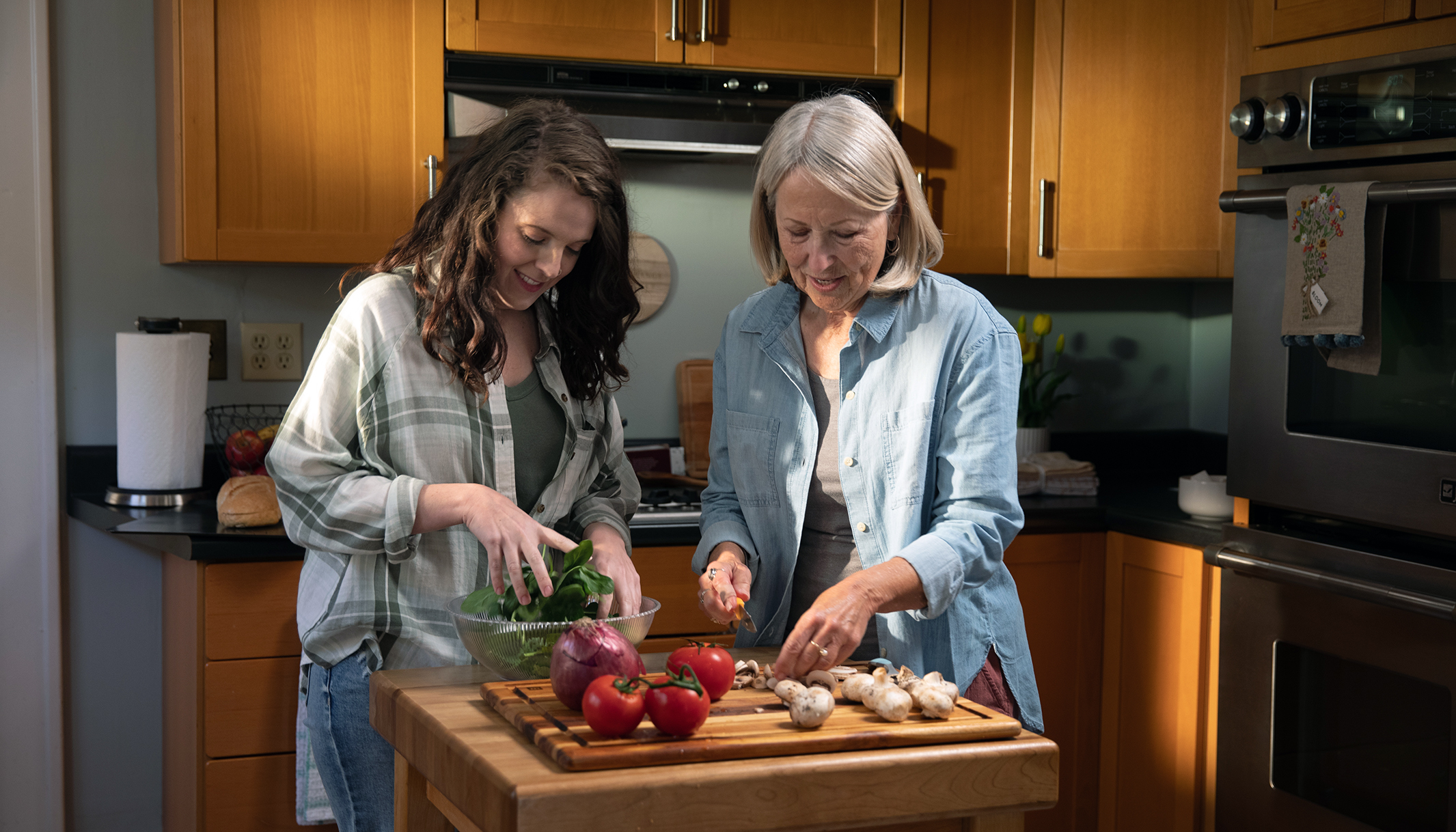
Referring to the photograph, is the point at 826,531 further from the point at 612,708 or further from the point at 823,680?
the point at 612,708

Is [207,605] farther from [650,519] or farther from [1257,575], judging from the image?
[1257,575]

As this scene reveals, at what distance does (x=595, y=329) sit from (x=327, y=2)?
46.3 inches

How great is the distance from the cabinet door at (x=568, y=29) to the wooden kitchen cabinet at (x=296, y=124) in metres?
0.06

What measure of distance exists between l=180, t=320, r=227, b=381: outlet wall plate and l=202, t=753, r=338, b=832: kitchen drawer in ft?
2.77

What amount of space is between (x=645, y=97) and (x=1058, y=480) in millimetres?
1206

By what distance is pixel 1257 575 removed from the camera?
2186mm

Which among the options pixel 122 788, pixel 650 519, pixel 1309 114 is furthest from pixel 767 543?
pixel 122 788

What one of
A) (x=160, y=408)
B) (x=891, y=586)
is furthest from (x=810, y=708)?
(x=160, y=408)

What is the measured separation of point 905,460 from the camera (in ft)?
4.96

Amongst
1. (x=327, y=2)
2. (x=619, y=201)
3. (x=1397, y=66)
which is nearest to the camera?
(x=619, y=201)

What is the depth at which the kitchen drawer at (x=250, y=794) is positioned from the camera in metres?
2.20

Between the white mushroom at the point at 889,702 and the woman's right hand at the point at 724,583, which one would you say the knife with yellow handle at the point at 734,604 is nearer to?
the woman's right hand at the point at 724,583

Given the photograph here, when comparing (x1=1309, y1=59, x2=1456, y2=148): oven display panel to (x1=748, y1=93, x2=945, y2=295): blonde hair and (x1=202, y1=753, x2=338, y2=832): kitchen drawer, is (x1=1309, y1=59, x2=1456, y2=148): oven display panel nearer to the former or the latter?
(x1=748, y1=93, x2=945, y2=295): blonde hair

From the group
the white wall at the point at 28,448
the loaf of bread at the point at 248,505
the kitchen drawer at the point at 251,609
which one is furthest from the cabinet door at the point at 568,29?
the kitchen drawer at the point at 251,609
